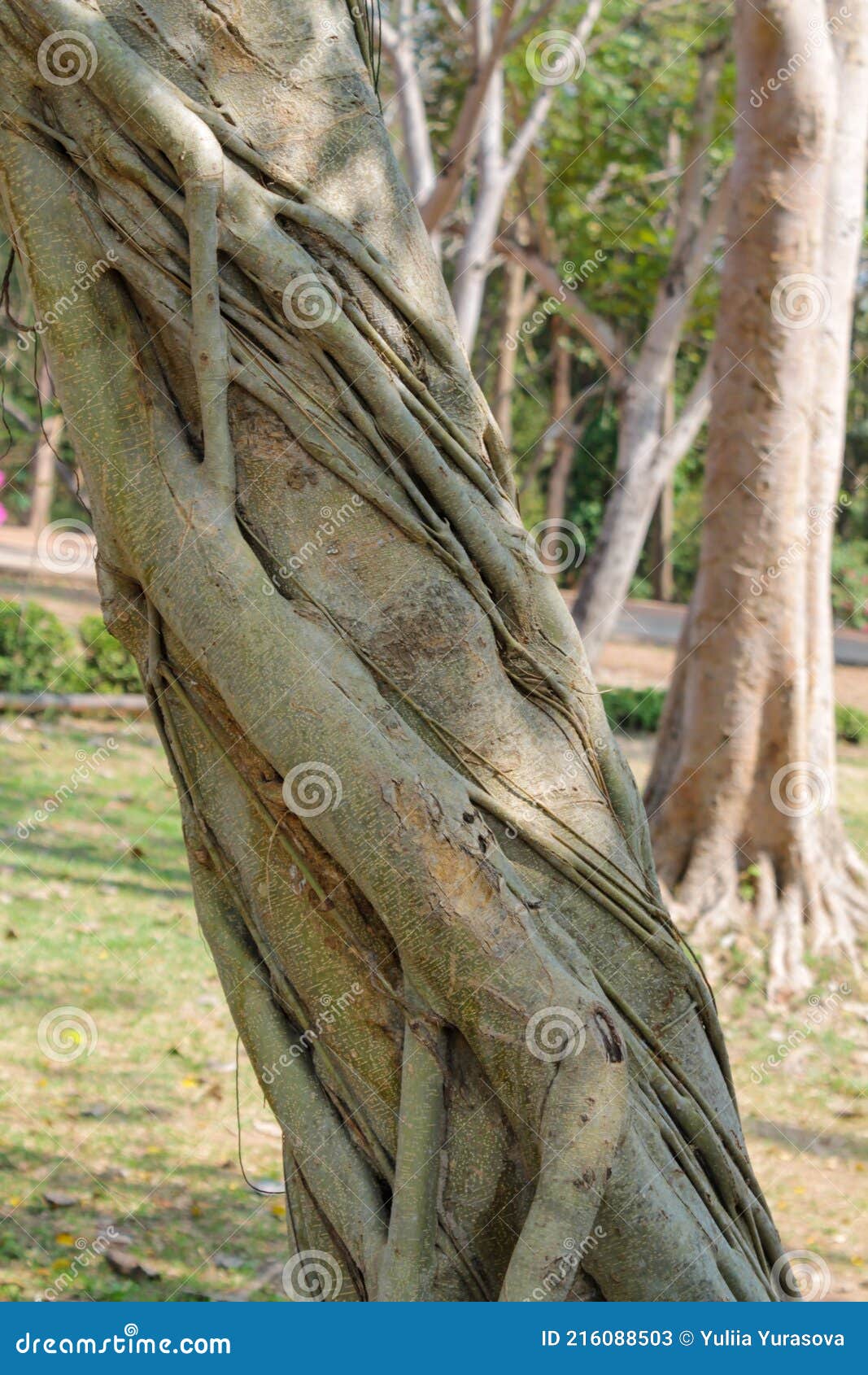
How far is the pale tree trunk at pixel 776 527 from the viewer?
6.92m

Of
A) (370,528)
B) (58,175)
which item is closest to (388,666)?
(370,528)

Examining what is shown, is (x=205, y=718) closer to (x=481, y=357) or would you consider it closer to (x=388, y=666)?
(x=388, y=666)

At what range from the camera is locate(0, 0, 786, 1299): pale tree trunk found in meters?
2.06

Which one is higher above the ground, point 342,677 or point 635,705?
point 342,677

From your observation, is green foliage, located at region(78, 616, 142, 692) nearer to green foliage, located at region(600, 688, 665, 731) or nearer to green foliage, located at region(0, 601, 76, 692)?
green foliage, located at region(0, 601, 76, 692)

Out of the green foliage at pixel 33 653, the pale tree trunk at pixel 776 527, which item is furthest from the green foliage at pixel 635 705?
the pale tree trunk at pixel 776 527

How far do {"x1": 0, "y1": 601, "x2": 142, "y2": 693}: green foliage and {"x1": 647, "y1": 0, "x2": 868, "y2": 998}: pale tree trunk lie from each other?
702cm

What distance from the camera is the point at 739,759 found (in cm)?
709

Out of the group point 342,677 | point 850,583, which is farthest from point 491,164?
point 850,583

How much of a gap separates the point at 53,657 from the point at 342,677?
1112cm

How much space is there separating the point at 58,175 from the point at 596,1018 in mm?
1652

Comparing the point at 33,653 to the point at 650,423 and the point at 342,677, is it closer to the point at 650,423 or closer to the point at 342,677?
the point at 650,423

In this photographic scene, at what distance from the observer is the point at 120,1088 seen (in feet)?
17.6

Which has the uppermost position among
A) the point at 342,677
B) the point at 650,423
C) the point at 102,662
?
the point at 342,677
